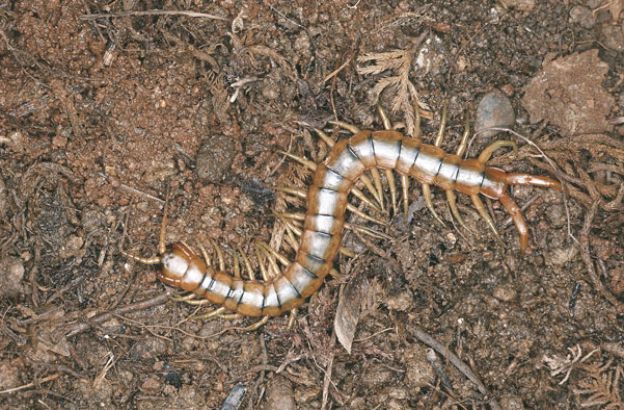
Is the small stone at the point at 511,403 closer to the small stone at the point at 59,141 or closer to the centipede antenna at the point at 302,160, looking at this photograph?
the centipede antenna at the point at 302,160

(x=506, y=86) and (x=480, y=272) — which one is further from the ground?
(x=506, y=86)

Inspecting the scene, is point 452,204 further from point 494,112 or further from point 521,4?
point 521,4

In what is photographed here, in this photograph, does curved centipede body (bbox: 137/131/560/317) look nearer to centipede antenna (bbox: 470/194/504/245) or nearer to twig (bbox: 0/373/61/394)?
centipede antenna (bbox: 470/194/504/245)

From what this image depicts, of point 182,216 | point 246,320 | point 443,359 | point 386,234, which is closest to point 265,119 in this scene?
point 182,216

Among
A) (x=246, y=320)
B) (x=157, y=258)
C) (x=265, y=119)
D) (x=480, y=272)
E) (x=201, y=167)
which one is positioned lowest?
(x=246, y=320)

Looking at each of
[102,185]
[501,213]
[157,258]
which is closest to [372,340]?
[501,213]

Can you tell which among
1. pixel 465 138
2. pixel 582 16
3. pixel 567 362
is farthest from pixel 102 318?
pixel 582 16

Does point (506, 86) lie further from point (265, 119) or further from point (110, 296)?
point (110, 296)
